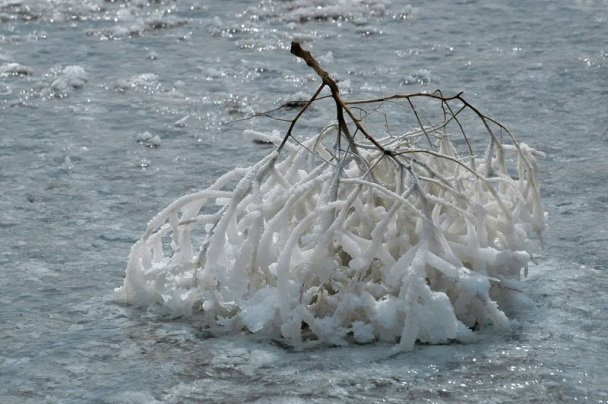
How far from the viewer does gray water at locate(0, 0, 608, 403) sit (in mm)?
3227

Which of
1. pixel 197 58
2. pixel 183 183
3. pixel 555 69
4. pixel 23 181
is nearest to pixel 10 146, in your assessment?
pixel 23 181

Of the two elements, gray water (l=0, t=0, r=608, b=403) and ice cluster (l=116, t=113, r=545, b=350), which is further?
ice cluster (l=116, t=113, r=545, b=350)

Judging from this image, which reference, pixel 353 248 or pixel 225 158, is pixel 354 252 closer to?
pixel 353 248

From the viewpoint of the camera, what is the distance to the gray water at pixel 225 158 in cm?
323

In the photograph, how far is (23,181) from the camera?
5.03 metres

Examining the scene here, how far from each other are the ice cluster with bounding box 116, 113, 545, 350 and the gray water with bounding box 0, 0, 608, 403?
0.24ft

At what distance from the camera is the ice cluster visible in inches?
133

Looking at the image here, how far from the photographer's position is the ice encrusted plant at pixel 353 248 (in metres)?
3.38

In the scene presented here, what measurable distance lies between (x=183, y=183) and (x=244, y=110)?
113 cm

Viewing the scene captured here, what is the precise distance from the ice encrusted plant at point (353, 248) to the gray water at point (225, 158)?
82mm

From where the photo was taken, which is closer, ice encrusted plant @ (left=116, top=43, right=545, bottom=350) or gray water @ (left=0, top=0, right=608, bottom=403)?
gray water @ (left=0, top=0, right=608, bottom=403)

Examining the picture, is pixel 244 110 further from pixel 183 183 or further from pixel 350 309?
pixel 350 309

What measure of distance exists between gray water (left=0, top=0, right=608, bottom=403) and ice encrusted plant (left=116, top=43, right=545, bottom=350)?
8 centimetres

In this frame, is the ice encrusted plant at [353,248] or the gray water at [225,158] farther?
the ice encrusted plant at [353,248]
